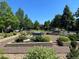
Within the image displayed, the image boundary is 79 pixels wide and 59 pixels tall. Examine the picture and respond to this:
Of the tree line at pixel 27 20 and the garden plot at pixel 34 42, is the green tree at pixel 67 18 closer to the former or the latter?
the tree line at pixel 27 20

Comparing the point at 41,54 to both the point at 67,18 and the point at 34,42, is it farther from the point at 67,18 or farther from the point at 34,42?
the point at 67,18

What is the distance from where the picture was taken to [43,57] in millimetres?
9469

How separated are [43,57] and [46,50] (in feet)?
1.25

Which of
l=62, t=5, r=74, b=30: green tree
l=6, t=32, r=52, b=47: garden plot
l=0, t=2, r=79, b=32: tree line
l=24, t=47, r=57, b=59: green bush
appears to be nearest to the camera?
l=24, t=47, r=57, b=59: green bush

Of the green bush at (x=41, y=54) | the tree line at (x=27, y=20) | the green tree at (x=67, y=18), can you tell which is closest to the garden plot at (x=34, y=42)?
the green bush at (x=41, y=54)

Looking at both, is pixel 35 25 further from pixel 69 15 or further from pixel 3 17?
pixel 3 17

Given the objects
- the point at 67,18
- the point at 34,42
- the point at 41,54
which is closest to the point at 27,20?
the point at 67,18

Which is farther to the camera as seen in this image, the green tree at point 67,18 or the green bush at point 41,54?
the green tree at point 67,18

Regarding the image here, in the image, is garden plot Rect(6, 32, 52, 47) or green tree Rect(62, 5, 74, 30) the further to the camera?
green tree Rect(62, 5, 74, 30)

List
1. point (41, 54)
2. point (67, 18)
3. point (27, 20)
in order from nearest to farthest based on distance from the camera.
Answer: point (41, 54)
point (67, 18)
point (27, 20)

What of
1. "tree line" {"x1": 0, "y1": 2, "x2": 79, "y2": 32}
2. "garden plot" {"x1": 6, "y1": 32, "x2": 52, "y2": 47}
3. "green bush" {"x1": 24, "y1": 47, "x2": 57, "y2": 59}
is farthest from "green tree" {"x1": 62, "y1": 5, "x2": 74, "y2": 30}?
"green bush" {"x1": 24, "y1": 47, "x2": 57, "y2": 59}

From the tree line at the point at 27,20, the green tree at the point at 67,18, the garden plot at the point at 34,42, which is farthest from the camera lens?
the green tree at the point at 67,18

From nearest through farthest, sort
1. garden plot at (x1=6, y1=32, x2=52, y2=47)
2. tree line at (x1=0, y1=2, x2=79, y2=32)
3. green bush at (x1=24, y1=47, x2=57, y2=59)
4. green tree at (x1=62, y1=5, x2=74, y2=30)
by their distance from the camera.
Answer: green bush at (x1=24, y1=47, x2=57, y2=59) < garden plot at (x1=6, y1=32, x2=52, y2=47) < tree line at (x1=0, y1=2, x2=79, y2=32) < green tree at (x1=62, y1=5, x2=74, y2=30)

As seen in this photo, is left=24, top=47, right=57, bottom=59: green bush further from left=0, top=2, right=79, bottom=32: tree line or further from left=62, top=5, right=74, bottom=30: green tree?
left=62, top=5, right=74, bottom=30: green tree
